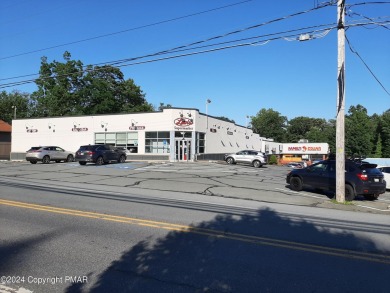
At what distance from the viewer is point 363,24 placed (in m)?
13.9

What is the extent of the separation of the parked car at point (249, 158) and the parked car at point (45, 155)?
626 inches

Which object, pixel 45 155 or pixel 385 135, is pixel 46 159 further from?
pixel 385 135

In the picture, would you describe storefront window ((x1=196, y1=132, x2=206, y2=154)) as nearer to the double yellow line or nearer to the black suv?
the black suv

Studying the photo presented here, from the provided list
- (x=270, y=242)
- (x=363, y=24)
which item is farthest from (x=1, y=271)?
(x=363, y=24)

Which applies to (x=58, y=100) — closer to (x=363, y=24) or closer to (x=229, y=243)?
(x=363, y=24)

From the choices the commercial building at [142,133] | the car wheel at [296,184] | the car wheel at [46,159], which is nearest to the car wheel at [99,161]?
the car wheel at [46,159]

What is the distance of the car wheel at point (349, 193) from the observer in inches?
550

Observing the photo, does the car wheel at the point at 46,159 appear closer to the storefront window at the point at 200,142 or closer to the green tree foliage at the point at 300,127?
the storefront window at the point at 200,142

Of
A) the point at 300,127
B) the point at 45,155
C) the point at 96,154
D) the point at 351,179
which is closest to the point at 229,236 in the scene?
the point at 351,179

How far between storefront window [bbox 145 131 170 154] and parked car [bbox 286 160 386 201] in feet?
73.2

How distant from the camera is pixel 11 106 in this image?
235ft

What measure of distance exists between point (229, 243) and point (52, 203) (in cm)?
604

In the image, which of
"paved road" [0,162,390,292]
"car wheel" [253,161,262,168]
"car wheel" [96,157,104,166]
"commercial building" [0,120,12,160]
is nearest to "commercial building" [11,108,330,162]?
"commercial building" [0,120,12,160]

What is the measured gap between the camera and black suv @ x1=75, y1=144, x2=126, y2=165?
27.8 metres
